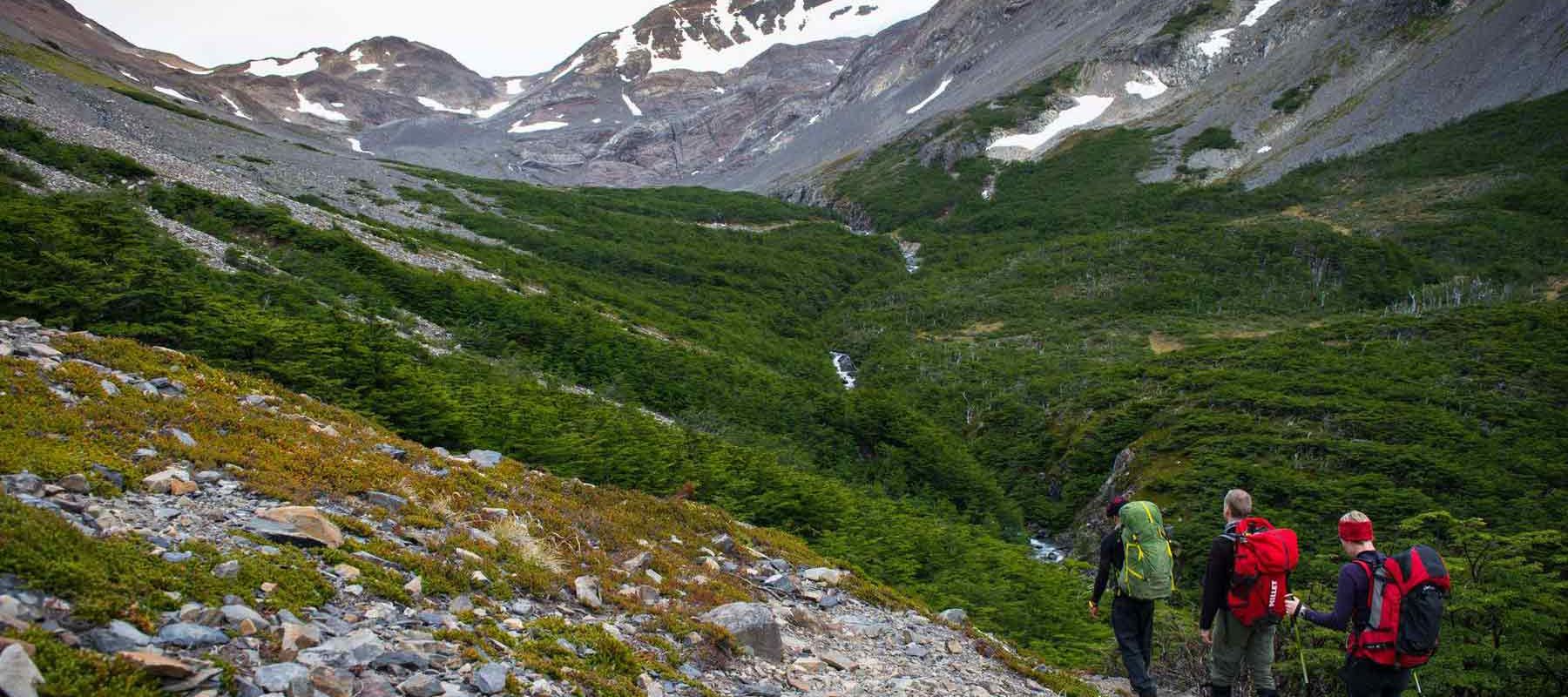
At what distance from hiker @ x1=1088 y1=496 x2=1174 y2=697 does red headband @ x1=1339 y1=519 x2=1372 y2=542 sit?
6.06 ft

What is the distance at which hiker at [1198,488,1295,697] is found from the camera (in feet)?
24.9

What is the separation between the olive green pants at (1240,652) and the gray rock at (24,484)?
1057cm

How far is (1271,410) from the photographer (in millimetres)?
31047

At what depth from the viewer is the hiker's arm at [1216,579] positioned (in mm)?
7805

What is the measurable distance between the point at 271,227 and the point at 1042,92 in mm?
113223

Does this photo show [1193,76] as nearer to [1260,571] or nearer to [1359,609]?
[1260,571]

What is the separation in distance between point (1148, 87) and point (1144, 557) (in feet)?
396

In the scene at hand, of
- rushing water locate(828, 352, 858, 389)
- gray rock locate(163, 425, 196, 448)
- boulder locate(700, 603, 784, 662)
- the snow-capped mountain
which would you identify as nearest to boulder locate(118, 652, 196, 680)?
gray rock locate(163, 425, 196, 448)

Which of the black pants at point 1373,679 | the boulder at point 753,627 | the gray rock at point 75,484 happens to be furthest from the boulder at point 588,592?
the black pants at point 1373,679

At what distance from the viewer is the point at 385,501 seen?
812 centimetres

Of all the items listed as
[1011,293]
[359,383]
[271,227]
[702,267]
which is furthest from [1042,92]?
[359,383]

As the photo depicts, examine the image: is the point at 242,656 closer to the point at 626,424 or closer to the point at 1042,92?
the point at 626,424

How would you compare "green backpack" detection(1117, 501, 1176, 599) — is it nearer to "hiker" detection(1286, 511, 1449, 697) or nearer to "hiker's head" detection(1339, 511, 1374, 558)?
"hiker" detection(1286, 511, 1449, 697)

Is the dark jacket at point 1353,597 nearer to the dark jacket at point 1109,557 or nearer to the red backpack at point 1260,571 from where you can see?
the red backpack at point 1260,571
